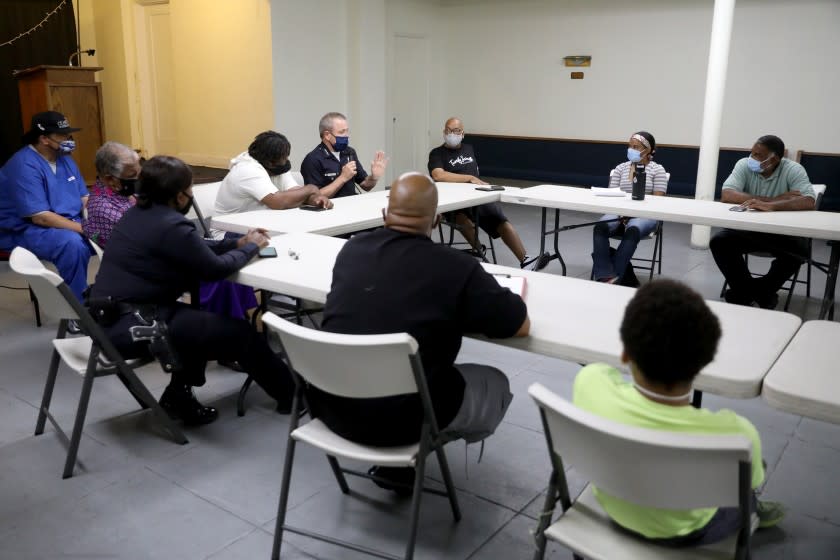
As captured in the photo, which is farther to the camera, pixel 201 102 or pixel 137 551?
pixel 201 102

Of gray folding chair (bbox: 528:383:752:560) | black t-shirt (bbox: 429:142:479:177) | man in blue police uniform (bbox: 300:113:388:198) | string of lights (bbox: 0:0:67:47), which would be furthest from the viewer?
string of lights (bbox: 0:0:67:47)

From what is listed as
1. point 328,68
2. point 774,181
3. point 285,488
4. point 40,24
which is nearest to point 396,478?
point 285,488

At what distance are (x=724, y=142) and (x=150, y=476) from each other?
7.14 meters

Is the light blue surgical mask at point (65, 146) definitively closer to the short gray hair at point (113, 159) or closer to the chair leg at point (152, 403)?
the short gray hair at point (113, 159)

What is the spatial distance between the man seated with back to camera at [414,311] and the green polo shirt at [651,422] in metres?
0.45

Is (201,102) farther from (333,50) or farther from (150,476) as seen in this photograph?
(150,476)

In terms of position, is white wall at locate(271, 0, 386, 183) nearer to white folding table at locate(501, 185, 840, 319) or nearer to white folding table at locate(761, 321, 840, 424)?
white folding table at locate(501, 185, 840, 319)

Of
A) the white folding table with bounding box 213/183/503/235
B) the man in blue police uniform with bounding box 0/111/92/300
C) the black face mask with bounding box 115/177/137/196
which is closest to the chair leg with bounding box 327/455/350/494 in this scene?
the white folding table with bounding box 213/183/503/235

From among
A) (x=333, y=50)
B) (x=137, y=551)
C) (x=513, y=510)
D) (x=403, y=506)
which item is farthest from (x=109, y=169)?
(x=333, y=50)

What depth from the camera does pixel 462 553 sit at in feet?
7.08

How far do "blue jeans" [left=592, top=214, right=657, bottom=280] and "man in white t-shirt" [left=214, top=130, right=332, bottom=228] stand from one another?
200 centimetres

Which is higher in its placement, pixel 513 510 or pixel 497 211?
pixel 497 211

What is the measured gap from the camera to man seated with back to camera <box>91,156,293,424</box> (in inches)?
103

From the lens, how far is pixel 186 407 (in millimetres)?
3000
